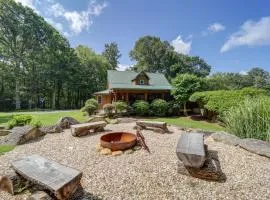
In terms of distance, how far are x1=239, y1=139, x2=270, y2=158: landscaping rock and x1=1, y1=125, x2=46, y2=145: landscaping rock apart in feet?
26.2

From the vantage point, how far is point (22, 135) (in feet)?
23.2

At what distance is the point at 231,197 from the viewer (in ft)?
11.3

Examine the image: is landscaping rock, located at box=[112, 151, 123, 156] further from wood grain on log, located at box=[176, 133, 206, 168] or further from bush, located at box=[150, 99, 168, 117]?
bush, located at box=[150, 99, 168, 117]

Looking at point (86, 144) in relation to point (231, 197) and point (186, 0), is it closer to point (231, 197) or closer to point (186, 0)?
point (231, 197)

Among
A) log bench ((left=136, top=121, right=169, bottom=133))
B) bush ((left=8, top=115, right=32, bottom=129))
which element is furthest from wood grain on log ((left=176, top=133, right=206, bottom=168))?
bush ((left=8, top=115, right=32, bottom=129))

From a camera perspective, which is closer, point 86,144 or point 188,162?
point 188,162

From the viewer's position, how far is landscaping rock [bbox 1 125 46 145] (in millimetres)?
6882

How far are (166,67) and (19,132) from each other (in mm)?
32819

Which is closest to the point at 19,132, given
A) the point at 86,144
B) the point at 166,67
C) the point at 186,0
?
the point at 86,144

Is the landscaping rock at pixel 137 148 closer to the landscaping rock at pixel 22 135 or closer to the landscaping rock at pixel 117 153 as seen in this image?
the landscaping rock at pixel 117 153

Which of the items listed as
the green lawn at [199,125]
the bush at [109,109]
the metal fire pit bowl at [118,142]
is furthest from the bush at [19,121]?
the green lawn at [199,125]

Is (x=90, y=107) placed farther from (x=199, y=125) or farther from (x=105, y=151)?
(x=105, y=151)

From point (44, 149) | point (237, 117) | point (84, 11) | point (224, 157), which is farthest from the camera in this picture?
point (84, 11)

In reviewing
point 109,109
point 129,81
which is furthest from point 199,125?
point 129,81
